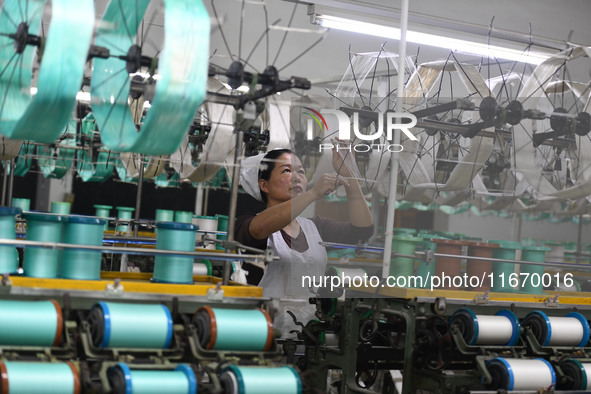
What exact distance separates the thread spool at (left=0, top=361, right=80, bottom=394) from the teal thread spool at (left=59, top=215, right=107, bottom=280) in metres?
0.55

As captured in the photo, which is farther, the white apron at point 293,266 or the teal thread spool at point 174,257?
the white apron at point 293,266

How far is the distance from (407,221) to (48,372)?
253cm

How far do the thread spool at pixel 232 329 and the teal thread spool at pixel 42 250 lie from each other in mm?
653

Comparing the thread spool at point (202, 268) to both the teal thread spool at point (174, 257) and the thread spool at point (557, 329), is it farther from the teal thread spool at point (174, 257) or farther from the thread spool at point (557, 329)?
the thread spool at point (557, 329)

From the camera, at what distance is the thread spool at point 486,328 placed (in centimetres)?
378

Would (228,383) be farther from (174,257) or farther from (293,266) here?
(293,266)

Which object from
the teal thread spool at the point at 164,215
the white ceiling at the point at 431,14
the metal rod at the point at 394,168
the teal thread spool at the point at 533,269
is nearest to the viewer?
the metal rod at the point at 394,168

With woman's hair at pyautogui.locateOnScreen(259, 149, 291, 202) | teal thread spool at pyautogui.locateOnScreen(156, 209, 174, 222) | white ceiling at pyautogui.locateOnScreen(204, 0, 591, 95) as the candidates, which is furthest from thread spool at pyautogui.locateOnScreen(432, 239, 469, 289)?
teal thread spool at pyautogui.locateOnScreen(156, 209, 174, 222)

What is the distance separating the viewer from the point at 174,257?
334 centimetres

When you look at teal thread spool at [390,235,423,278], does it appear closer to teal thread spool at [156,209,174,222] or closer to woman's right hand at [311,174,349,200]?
woman's right hand at [311,174,349,200]

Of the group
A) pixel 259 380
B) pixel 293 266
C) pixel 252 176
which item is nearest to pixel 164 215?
pixel 252 176

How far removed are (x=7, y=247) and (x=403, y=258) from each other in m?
2.14

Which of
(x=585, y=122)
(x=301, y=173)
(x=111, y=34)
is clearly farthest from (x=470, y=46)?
(x=111, y=34)

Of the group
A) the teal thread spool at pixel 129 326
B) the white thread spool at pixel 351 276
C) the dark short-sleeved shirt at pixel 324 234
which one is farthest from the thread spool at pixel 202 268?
the teal thread spool at pixel 129 326
